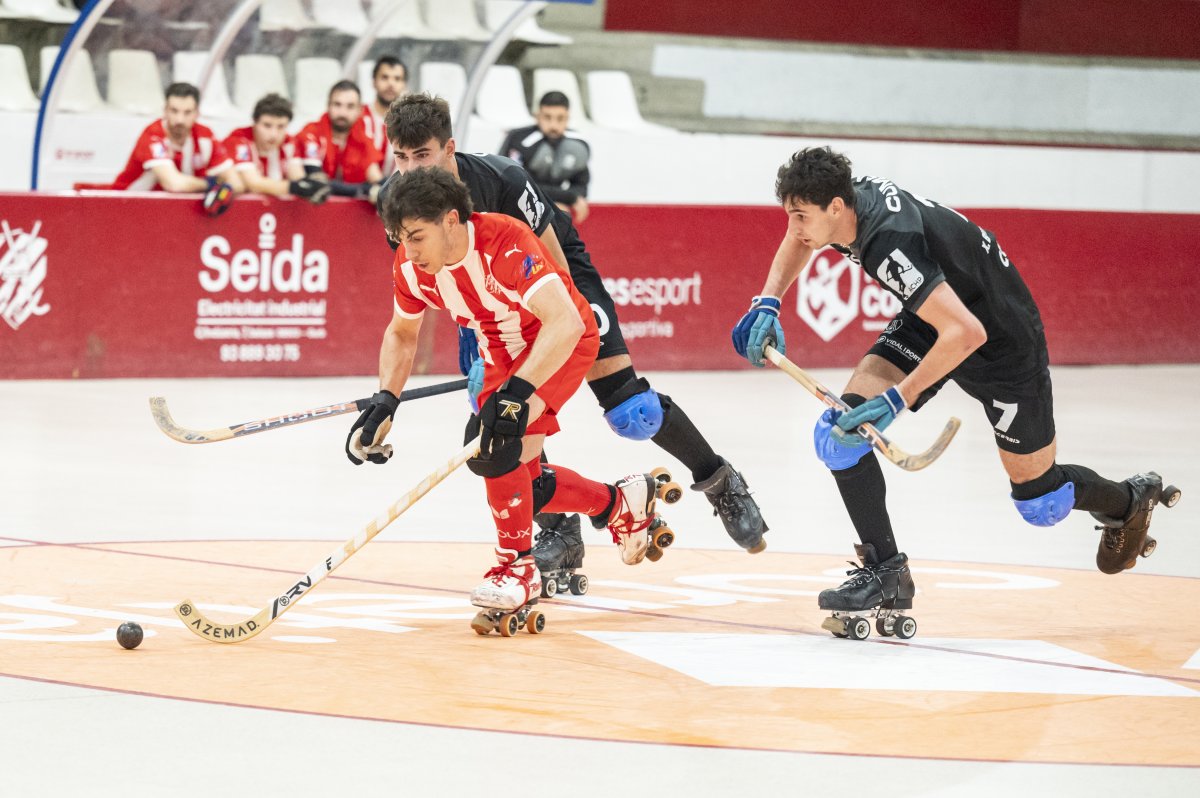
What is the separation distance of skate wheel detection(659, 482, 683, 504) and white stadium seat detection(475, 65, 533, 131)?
10.9m

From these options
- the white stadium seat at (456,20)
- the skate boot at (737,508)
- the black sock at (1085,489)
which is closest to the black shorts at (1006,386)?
the black sock at (1085,489)

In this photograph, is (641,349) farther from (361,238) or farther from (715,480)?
(715,480)

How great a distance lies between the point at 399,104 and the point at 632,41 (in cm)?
1307

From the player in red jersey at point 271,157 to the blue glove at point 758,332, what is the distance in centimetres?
687

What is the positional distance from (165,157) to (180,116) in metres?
0.33

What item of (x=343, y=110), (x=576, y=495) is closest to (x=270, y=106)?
(x=343, y=110)

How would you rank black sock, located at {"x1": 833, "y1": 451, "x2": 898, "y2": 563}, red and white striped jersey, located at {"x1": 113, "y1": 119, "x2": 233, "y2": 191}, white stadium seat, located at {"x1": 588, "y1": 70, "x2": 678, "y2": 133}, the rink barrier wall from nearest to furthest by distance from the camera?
1. black sock, located at {"x1": 833, "y1": 451, "x2": 898, "y2": 563}
2. the rink barrier wall
3. red and white striped jersey, located at {"x1": 113, "y1": 119, "x2": 233, "y2": 191}
4. white stadium seat, located at {"x1": 588, "y1": 70, "x2": 678, "y2": 133}

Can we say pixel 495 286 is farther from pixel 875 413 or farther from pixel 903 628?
pixel 903 628

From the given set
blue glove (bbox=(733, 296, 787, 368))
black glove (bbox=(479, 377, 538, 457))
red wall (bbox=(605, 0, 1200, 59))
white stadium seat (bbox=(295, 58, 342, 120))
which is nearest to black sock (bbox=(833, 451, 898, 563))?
blue glove (bbox=(733, 296, 787, 368))

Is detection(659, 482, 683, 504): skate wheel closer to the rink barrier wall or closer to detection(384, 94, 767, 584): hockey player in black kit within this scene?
detection(384, 94, 767, 584): hockey player in black kit

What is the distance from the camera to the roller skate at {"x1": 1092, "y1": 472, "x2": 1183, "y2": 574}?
20.5ft

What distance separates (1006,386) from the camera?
19.5ft

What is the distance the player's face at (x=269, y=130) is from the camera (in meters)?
12.5

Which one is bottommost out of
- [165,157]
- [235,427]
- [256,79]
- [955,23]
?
[235,427]
